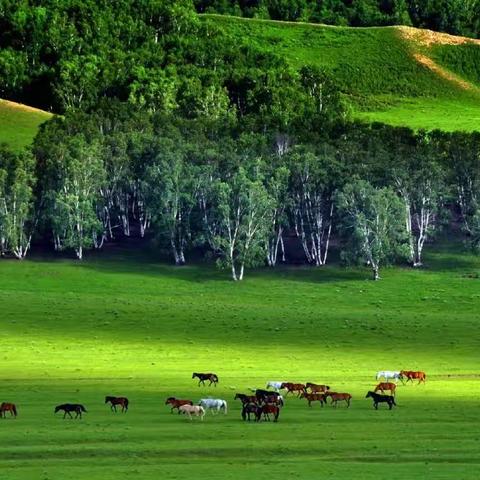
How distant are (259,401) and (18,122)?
305ft

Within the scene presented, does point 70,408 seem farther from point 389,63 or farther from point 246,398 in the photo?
point 389,63

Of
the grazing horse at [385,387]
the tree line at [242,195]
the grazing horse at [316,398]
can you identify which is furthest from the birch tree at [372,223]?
the grazing horse at [316,398]

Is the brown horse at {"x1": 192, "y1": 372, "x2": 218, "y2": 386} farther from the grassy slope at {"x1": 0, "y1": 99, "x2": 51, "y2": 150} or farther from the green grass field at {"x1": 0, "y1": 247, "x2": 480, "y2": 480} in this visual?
the grassy slope at {"x1": 0, "y1": 99, "x2": 51, "y2": 150}

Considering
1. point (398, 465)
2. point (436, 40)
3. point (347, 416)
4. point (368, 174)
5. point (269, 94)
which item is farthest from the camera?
point (436, 40)

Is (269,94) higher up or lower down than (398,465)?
higher up

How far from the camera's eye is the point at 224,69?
169 m

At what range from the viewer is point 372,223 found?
104375 millimetres

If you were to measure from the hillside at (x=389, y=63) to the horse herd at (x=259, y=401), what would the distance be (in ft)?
336

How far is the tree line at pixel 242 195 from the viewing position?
10638 centimetres

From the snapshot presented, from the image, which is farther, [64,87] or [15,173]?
[64,87]

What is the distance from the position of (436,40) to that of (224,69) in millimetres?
32795

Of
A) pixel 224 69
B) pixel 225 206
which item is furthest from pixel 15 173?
pixel 224 69

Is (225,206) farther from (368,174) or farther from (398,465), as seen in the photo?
(398,465)

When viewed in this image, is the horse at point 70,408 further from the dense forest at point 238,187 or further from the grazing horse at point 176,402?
the dense forest at point 238,187
